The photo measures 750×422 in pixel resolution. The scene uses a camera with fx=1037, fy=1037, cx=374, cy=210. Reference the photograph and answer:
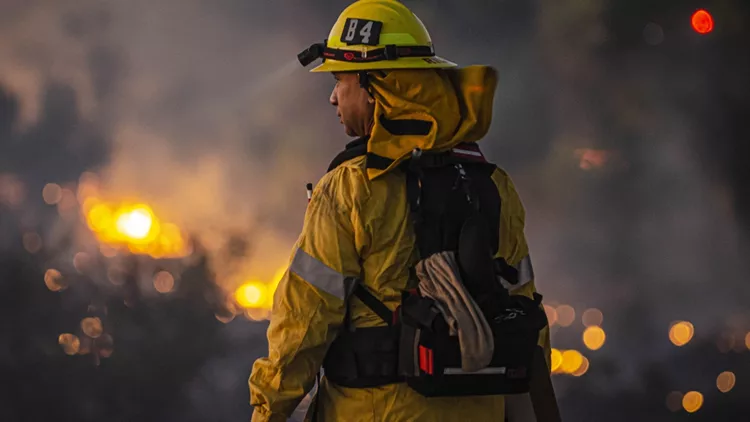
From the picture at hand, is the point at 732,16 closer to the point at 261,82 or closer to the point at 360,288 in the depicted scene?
the point at 261,82

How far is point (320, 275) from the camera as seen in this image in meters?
3.04

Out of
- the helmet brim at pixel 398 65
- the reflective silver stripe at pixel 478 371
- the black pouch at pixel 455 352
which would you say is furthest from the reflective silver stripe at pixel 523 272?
the helmet brim at pixel 398 65

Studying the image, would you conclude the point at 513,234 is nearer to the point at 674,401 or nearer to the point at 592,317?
the point at 592,317

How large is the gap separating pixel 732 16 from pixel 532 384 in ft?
14.7

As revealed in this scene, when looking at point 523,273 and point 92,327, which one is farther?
point 92,327

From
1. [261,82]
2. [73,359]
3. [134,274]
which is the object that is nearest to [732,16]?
[261,82]

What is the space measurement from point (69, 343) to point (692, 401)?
163 inches

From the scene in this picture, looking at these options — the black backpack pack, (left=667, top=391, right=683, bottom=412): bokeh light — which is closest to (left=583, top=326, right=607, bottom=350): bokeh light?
(left=667, top=391, right=683, bottom=412): bokeh light

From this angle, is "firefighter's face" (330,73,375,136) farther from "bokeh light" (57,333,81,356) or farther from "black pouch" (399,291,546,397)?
"bokeh light" (57,333,81,356)

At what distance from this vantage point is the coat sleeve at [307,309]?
304cm

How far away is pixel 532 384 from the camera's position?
11.6 feet

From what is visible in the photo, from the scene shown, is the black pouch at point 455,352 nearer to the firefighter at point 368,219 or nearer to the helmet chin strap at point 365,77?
the firefighter at point 368,219

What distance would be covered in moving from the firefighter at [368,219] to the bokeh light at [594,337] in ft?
12.1

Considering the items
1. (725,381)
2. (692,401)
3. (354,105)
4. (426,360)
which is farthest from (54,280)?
(725,381)
